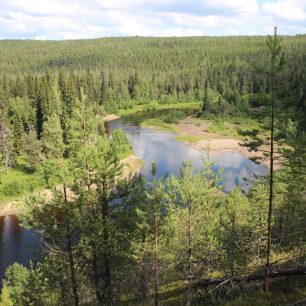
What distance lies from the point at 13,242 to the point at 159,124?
79.7 meters

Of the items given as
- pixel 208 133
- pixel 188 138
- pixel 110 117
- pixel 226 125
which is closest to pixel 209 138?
pixel 188 138

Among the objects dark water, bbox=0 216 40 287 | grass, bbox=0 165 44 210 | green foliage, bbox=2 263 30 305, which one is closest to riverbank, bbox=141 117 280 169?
grass, bbox=0 165 44 210

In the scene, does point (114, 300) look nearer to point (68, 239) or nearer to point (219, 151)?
point (68, 239)

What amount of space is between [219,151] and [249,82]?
288 feet

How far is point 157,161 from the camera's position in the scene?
7838 centimetres

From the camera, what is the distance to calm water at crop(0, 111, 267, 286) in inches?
1742

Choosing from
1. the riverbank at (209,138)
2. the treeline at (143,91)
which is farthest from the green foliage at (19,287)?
the riverbank at (209,138)

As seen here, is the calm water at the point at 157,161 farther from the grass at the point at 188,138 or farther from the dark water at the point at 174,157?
the grass at the point at 188,138

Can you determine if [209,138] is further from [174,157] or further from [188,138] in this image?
[174,157]

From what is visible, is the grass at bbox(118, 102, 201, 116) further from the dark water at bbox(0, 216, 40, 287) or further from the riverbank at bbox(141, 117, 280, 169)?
the dark water at bbox(0, 216, 40, 287)

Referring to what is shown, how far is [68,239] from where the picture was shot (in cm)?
2084

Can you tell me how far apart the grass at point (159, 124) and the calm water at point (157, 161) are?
→ 3.01m

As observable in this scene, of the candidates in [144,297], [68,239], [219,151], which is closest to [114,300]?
[144,297]

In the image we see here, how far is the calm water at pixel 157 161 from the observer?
1742 inches
